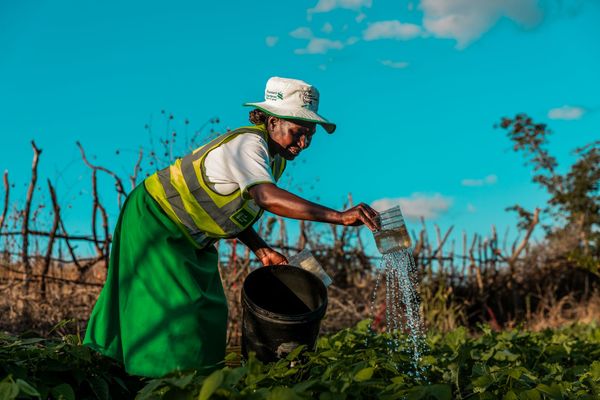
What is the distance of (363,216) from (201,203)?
0.74 m

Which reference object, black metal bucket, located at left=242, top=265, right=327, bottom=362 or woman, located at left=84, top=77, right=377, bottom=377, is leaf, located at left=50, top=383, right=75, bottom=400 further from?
black metal bucket, located at left=242, top=265, right=327, bottom=362

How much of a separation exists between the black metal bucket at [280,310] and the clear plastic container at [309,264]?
0.08m

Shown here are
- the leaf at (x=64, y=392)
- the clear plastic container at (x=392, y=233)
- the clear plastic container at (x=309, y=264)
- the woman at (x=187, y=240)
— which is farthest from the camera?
the clear plastic container at (x=309, y=264)

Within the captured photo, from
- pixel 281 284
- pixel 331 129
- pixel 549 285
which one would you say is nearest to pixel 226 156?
pixel 331 129

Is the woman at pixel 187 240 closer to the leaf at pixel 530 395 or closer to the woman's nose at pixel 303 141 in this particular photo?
the woman's nose at pixel 303 141

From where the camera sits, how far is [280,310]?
10.5 ft

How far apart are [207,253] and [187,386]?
1096 millimetres

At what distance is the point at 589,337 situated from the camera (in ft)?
18.7

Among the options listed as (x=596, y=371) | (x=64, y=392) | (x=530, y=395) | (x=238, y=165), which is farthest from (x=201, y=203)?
(x=596, y=371)

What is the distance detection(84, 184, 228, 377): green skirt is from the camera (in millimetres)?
2676

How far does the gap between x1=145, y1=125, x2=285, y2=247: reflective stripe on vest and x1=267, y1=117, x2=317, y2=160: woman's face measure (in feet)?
0.15

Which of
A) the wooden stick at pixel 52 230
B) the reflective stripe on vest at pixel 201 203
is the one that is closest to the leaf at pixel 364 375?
the reflective stripe on vest at pixel 201 203

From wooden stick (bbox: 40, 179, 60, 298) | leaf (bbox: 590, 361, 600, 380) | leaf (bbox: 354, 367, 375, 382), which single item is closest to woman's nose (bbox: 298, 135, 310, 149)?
leaf (bbox: 354, 367, 375, 382)

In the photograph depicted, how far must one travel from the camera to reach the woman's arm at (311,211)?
2393 mm
